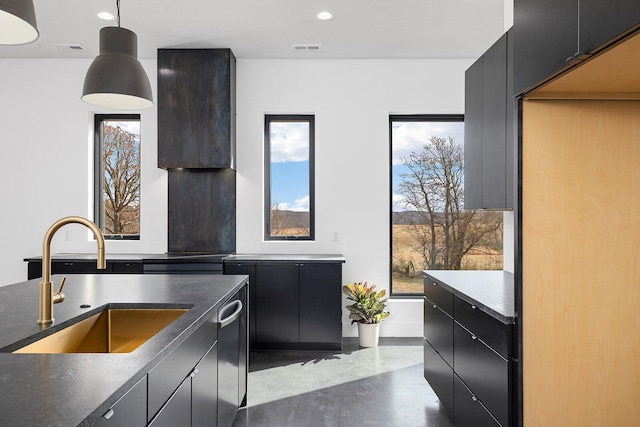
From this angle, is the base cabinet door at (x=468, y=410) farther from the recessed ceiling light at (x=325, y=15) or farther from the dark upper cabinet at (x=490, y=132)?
the recessed ceiling light at (x=325, y=15)

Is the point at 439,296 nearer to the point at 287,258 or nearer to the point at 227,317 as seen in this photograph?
the point at 227,317

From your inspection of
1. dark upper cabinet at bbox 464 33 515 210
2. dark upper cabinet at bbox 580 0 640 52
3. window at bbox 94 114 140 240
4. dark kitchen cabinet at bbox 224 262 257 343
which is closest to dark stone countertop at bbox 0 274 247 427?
dark upper cabinet at bbox 580 0 640 52

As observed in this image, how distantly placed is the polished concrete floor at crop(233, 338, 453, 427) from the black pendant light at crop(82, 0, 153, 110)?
2003 mm

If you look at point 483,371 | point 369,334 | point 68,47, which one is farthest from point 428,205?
point 68,47

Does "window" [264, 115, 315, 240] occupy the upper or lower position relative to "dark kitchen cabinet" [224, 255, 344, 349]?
upper

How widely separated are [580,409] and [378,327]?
2.60 meters

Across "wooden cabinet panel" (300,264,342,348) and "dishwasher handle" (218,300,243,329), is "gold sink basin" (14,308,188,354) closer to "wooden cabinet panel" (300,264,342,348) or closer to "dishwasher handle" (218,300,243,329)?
"dishwasher handle" (218,300,243,329)

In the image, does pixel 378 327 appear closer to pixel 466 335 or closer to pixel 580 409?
pixel 466 335

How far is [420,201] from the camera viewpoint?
472cm

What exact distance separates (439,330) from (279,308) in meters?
1.70

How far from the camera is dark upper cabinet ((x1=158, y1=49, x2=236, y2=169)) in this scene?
13.9 feet

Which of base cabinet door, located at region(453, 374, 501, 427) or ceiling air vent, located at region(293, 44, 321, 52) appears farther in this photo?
ceiling air vent, located at region(293, 44, 321, 52)

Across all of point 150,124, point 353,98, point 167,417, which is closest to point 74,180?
point 150,124

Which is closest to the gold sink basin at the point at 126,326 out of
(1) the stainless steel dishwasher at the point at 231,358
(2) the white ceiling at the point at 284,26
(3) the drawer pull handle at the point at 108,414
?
(1) the stainless steel dishwasher at the point at 231,358
